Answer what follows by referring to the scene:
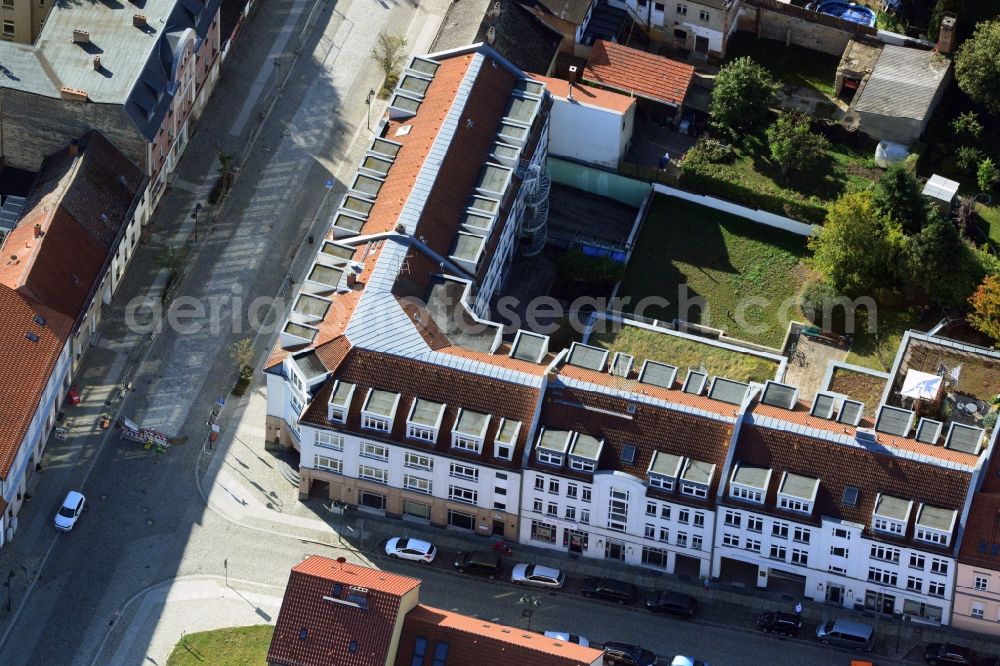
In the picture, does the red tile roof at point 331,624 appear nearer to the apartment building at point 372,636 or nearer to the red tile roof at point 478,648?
the apartment building at point 372,636

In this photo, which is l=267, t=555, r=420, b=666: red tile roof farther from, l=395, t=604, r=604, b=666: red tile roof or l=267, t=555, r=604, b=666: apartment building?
l=395, t=604, r=604, b=666: red tile roof


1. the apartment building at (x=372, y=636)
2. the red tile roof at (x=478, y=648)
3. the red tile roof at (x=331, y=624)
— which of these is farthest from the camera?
the red tile roof at (x=478, y=648)

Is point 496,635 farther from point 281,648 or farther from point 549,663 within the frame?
point 281,648

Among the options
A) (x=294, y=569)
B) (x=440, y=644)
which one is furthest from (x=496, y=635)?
(x=294, y=569)

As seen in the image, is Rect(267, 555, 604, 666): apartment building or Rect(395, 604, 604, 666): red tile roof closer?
Rect(267, 555, 604, 666): apartment building

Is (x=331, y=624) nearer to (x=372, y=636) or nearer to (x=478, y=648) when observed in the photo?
(x=372, y=636)

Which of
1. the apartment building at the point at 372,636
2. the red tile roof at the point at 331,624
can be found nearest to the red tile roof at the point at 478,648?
the apartment building at the point at 372,636

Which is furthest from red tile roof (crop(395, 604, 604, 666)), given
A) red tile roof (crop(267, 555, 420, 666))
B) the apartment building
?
red tile roof (crop(267, 555, 420, 666))
